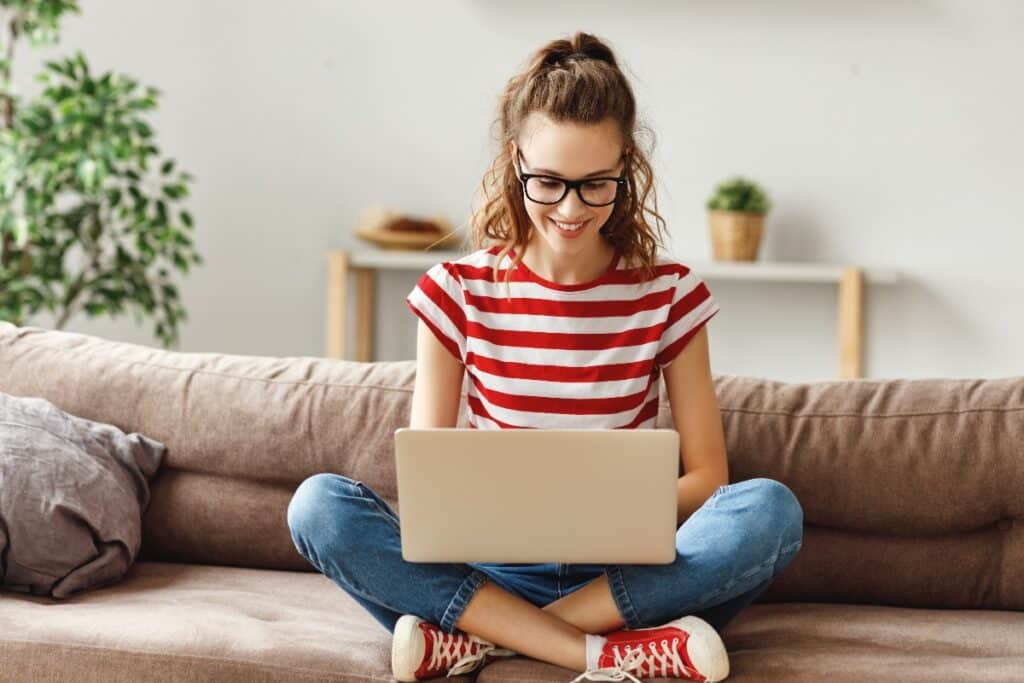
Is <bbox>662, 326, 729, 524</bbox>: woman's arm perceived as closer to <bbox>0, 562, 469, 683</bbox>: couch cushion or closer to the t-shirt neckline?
the t-shirt neckline

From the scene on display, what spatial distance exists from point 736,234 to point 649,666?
1.96 metres

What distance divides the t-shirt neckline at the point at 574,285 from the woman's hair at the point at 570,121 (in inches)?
0.4

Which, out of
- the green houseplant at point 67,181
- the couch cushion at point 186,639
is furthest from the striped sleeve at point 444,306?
the green houseplant at point 67,181

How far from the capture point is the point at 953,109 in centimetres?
331

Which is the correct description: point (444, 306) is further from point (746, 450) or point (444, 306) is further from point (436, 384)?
point (746, 450)

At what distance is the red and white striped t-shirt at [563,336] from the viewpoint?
5.54 feet

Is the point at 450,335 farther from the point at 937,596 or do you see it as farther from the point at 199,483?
the point at 937,596

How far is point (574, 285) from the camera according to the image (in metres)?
1.73

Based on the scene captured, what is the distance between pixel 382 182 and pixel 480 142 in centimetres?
30

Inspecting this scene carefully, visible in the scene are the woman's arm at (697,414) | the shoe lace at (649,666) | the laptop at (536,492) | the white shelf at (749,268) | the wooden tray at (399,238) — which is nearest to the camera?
the laptop at (536,492)

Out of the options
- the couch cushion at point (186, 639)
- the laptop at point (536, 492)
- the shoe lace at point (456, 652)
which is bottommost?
the couch cushion at point (186, 639)

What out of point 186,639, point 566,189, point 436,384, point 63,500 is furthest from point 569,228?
point 63,500

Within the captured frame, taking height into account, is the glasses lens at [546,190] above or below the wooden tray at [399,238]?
above

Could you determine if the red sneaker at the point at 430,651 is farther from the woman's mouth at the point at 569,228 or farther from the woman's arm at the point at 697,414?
the woman's mouth at the point at 569,228
